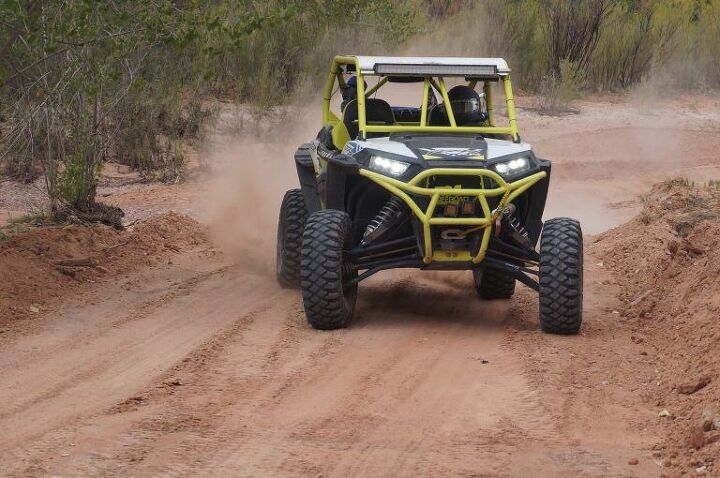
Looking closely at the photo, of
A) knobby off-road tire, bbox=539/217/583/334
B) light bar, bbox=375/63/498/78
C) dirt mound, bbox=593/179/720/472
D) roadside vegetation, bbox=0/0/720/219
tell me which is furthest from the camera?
roadside vegetation, bbox=0/0/720/219

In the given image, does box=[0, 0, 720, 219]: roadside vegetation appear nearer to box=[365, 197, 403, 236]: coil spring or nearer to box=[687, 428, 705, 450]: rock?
box=[365, 197, 403, 236]: coil spring

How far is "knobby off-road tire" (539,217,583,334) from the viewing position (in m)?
8.34

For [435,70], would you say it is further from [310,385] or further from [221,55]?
[310,385]

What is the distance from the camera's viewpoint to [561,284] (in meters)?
8.36

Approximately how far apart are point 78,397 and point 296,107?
1387 cm

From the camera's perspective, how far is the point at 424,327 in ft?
29.0

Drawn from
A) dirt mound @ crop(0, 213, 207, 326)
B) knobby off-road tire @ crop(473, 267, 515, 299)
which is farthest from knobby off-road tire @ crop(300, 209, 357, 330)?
dirt mound @ crop(0, 213, 207, 326)

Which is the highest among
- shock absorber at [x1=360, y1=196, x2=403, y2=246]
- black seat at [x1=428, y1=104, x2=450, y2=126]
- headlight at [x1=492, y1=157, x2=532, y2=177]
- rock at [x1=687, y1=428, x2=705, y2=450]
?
black seat at [x1=428, y1=104, x2=450, y2=126]

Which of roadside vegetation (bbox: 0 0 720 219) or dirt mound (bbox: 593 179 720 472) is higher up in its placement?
roadside vegetation (bbox: 0 0 720 219)

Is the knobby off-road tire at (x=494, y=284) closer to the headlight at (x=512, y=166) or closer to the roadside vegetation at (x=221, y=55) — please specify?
the headlight at (x=512, y=166)

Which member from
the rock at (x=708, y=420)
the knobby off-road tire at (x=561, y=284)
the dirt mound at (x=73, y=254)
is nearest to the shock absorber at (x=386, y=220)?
the knobby off-road tire at (x=561, y=284)

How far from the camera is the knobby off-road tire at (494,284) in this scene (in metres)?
9.90

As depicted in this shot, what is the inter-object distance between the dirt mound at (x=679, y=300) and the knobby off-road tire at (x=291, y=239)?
269 centimetres

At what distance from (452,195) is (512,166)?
58 centimetres
